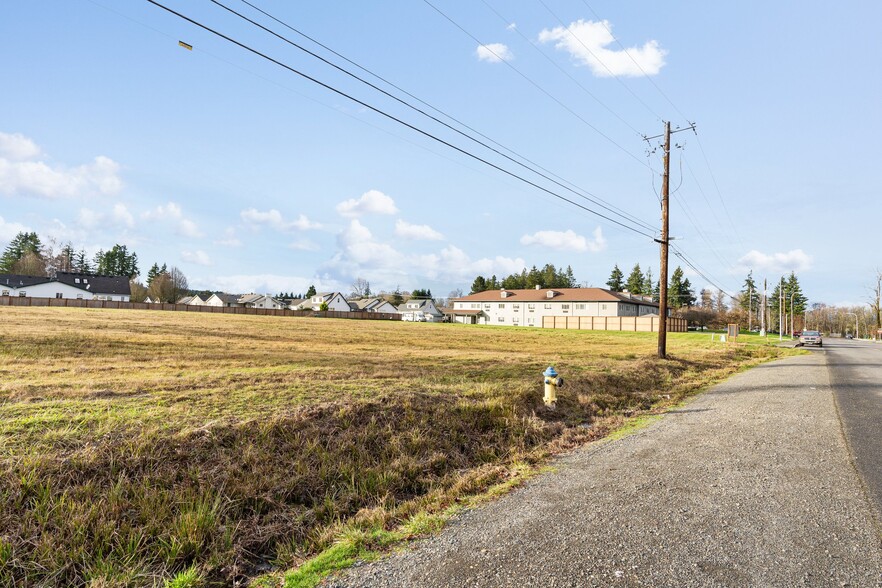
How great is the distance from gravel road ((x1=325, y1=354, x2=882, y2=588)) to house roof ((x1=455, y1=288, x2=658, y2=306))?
239ft

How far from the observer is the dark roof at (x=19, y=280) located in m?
73.1

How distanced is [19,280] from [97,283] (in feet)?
36.0

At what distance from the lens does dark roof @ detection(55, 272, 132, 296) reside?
81.6 metres

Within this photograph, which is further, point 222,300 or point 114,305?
point 222,300

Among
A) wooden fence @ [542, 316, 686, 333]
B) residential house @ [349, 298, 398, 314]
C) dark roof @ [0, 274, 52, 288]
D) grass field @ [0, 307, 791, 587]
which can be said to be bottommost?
grass field @ [0, 307, 791, 587]

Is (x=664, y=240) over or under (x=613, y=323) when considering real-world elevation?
over

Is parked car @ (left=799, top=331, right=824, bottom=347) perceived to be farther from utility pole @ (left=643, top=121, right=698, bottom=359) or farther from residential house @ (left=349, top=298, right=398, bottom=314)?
residential house @ (left=349, top=298, right=398, bottom=314)

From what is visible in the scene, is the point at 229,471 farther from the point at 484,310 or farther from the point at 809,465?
the point at 484,310

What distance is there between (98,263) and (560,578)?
143m

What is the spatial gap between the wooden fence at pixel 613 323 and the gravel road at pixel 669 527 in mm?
54823

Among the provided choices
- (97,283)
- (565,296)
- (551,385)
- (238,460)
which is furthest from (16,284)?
(551,385)

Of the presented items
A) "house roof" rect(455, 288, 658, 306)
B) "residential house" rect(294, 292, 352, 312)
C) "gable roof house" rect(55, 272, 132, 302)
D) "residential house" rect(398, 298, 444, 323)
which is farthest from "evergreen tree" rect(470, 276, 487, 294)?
"gable roof house" rect(55, 272, 132, 302)

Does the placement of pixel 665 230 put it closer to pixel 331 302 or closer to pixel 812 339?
pixel 812 339

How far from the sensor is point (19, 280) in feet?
245
